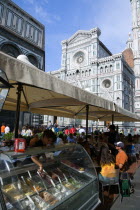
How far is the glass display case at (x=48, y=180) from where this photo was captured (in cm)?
174

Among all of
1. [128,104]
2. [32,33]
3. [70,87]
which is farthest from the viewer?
[128,104]

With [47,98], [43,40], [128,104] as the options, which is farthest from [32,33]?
[128,104]

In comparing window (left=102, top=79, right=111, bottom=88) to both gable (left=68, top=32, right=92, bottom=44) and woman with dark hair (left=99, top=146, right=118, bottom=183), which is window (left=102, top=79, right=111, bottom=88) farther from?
woman with dark hair (left=99, top=146, right=118, bottom=183)

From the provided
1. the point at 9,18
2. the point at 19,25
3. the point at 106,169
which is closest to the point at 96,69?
the point at 19,25

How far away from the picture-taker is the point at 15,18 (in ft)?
44.5

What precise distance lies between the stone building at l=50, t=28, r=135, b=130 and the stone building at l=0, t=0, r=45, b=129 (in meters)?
19.4

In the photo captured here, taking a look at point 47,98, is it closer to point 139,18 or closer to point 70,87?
point 70,87

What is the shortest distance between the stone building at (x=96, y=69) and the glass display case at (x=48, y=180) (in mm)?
28858

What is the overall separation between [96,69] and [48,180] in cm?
3334

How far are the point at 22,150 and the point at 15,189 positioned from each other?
17.5 inches

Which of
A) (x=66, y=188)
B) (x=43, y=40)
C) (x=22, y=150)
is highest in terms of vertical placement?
(x=43, y=40)

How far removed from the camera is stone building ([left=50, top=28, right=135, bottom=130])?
103 ft

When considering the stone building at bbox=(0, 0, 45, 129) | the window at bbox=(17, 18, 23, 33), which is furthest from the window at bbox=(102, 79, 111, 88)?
the window at bbox=(17, 18, 23, 33)

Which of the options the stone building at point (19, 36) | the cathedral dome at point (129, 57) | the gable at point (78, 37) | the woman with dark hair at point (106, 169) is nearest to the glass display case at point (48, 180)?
the woman with dark hair at point (106, 169)
